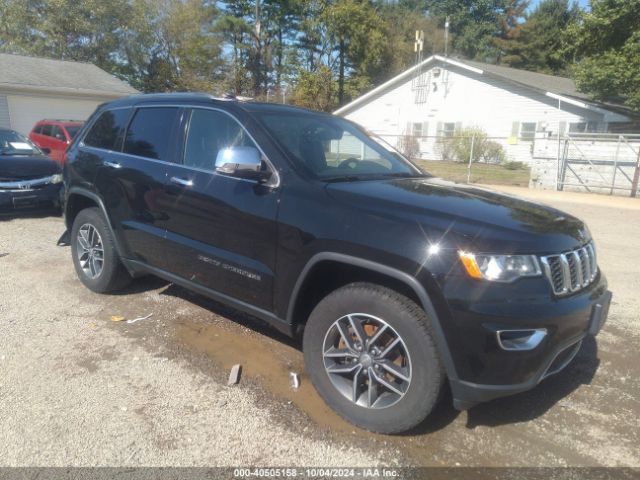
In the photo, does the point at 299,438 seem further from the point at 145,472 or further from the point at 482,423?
the point at 482,423

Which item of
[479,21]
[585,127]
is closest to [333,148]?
[585,127]

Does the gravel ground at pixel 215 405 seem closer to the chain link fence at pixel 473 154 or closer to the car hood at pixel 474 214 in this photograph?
the car hood at pixel 474 214

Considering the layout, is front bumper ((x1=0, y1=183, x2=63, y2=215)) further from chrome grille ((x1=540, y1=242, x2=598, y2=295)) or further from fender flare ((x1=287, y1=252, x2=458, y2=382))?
chrome grille ((x1=540, y1=242, x2=598, y2=295))

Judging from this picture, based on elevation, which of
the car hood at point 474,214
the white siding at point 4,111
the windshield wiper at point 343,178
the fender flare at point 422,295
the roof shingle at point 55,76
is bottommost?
the fender flare at point 422,295

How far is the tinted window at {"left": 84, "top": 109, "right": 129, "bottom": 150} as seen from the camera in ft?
14.9

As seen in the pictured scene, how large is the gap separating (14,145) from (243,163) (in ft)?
26.5

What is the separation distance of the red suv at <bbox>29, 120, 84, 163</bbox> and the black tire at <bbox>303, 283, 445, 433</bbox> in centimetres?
1333

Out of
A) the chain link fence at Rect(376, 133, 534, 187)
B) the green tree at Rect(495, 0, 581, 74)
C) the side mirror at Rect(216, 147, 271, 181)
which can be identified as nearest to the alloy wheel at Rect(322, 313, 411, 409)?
the side mirror at Rect(216, 147, 271, 181)

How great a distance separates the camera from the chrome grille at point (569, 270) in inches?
101

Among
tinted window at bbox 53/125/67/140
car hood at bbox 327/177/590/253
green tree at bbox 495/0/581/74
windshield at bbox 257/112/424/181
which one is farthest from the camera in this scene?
green tree at bbox 495/0/581/74

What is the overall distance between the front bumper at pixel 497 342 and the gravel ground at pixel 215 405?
19.8 inches

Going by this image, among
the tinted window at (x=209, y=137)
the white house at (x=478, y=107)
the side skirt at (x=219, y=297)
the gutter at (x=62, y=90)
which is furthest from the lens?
the white house at (x=478, y=107)

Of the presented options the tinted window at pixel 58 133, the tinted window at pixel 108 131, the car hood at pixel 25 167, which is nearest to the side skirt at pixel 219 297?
the tinted window at pixel 108 131

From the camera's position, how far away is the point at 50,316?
4355 mm
